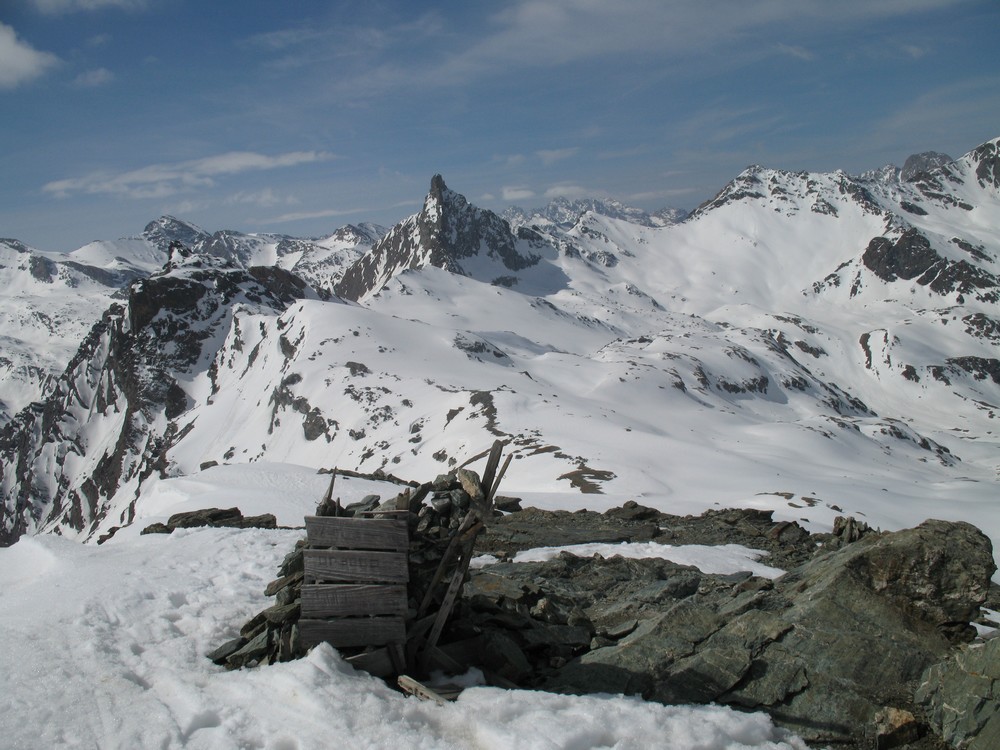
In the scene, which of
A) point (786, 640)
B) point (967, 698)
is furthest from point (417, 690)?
point (967, 698)

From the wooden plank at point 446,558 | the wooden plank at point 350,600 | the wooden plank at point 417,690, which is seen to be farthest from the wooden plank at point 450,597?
the wooden plank at point 417,690

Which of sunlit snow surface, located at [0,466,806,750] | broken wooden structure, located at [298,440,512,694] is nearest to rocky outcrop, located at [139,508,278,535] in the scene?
sunlit snow surface, located at [0,466,806,750]

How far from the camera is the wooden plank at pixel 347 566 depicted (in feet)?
29.6

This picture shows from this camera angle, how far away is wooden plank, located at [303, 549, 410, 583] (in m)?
9.02

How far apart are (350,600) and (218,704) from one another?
194 centimetres

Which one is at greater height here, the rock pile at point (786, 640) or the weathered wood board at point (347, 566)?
the weathered wood board at point (347, 566)

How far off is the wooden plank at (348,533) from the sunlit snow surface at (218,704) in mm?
1418

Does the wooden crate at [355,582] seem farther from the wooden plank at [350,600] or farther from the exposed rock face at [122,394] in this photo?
the exposed rock face at [122,394]

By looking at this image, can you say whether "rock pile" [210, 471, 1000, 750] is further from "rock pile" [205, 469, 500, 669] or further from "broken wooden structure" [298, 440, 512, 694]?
"broken wooden structure" [298, 440, 512, 694]

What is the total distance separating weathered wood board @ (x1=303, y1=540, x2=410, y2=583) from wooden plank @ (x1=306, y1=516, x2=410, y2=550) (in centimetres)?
13

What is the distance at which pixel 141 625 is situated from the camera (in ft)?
33.0

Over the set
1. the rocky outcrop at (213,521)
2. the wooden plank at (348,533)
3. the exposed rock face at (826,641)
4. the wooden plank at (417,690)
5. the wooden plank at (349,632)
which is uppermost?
the wooden plank at (348,533)

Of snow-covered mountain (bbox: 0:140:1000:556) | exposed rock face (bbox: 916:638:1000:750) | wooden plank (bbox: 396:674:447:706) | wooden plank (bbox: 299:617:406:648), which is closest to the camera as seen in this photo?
exposed rock face (bbox: 916:638:1000:750)

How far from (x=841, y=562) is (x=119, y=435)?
6626 inches
